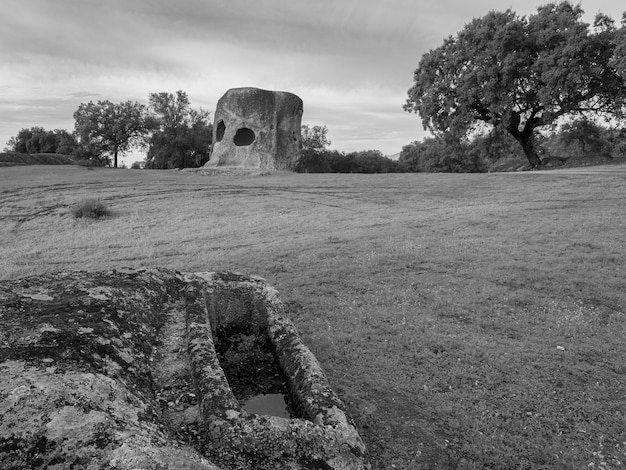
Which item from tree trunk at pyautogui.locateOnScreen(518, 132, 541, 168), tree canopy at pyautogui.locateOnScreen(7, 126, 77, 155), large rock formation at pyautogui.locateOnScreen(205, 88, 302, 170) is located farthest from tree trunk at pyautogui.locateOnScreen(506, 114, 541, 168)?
tree canopy at pyautogui.locateOnScreen(7, 126, 77, 155)

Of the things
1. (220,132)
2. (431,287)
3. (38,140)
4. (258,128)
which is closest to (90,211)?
(431,287)

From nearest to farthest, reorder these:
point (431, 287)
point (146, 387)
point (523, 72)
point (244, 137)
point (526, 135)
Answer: point (146, 387) → point (431, 287) → point (523, 72) → point (526, 135) → point (244, 137)

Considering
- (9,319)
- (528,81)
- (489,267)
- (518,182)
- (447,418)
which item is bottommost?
(447,418)

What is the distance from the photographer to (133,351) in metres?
3.63

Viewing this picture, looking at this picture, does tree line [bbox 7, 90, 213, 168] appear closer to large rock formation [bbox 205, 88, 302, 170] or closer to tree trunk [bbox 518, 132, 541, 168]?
large rock formation [bbox 205, 88, 302, 170]

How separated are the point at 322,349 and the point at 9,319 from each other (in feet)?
13.0

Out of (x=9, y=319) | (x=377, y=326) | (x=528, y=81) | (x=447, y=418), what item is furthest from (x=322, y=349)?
(x=528, y=81)

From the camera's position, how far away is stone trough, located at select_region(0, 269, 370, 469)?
2375 millimetres

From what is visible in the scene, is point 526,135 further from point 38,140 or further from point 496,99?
point 38,140

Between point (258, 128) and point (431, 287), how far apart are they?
27733 mm

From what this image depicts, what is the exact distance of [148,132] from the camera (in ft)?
145

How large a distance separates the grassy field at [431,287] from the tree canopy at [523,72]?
11.2 meters

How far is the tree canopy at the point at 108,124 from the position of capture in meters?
41.6

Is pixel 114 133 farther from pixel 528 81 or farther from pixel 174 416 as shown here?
pixel 174 416
